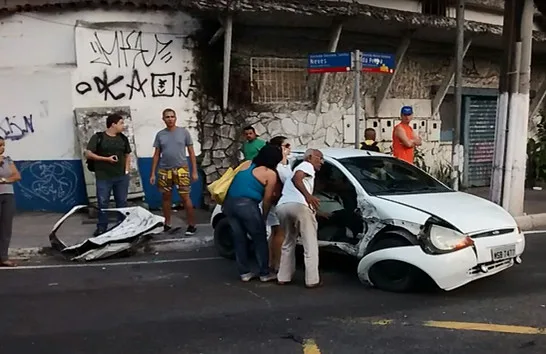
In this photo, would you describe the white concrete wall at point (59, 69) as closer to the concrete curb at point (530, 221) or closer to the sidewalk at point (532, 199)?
the concrete curb at point (530, 221)

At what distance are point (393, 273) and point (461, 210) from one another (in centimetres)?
94

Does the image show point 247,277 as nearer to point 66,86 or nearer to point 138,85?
point 138,85

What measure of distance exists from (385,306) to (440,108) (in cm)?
997

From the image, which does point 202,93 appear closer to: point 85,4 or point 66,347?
point 85,4

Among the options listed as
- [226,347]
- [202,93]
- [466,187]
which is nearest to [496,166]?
[466,187]

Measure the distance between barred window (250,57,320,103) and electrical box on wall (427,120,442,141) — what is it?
10.5 ft

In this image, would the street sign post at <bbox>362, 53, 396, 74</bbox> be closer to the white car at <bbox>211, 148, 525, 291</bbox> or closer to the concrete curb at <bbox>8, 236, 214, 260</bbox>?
the white car at <bbox>211, 148, 525, 291</bbox>

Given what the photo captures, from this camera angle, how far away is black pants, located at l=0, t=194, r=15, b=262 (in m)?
7.93

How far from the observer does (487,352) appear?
15.9ft

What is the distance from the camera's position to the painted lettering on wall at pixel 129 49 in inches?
450

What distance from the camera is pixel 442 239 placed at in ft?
20.6

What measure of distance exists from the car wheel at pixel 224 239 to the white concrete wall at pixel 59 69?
4.11 metres

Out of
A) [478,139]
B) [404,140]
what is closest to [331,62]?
[404,140]

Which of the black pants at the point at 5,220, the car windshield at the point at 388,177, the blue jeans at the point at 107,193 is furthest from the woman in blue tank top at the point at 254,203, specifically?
the black pants at the point at 5,220
